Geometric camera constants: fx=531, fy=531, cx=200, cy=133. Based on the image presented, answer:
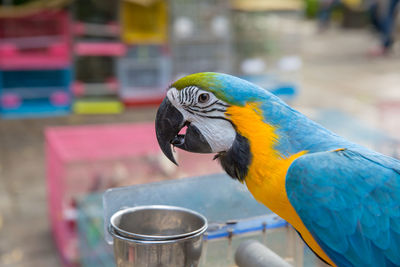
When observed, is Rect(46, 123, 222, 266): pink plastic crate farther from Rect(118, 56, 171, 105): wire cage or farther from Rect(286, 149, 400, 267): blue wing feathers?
Rect(118, 56, 171, 105): wire cage

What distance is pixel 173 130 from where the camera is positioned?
946 mm

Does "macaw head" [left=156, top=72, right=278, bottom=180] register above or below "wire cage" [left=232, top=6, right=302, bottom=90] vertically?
above

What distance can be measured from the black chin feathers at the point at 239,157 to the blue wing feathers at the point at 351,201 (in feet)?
0.26

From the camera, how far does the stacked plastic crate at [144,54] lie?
4.46 metres

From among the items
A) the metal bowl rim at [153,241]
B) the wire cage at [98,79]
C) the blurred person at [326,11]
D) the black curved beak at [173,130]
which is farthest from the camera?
the blurred person at [326,11]

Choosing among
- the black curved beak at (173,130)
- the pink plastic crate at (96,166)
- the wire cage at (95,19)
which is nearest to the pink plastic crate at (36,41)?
the wire cage at (95,19)

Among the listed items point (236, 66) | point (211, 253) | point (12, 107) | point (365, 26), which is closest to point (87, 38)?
point (12, 107)

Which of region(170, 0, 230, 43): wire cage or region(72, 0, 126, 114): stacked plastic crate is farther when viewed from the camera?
region(170, 0, 230, 43): wire cage

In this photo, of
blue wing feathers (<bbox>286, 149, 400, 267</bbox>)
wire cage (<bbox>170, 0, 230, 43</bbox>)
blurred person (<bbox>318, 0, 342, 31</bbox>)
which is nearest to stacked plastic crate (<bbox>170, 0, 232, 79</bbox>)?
wire cage (<bbox>170, 0, 230, 43</bbox>)

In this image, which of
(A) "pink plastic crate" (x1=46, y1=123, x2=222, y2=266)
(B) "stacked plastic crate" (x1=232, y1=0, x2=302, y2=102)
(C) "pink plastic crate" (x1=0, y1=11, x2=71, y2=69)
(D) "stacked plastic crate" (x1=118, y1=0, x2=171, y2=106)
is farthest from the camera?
(B) "stacked plastic crate" (x1=232, y1=0, x2=302, y2=102)

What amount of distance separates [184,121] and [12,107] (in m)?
3.65

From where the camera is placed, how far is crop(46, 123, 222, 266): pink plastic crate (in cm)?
215

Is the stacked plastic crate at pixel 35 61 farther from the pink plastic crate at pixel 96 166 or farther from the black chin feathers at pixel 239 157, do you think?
the black chin feathers at pixel 239 157

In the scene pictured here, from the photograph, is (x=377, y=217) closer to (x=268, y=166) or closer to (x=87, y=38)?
(x=268, y=166)
